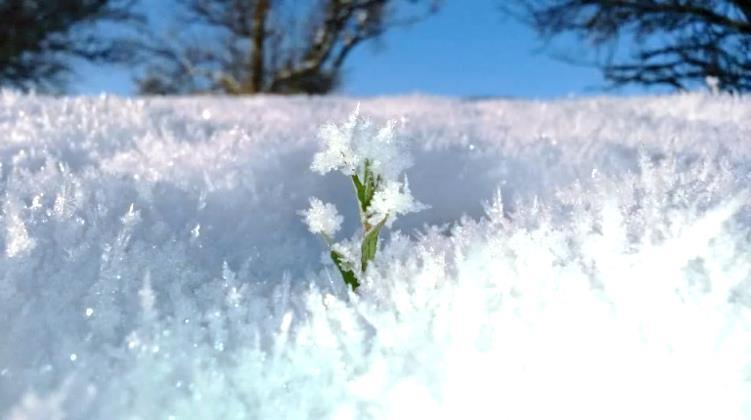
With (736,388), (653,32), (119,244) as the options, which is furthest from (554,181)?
(653,32)

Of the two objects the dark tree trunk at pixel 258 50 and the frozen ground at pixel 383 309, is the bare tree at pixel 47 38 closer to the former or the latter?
the dark tree trunk at pixel 258 50

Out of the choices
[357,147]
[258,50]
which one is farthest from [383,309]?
[258,50]

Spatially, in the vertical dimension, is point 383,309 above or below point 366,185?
below

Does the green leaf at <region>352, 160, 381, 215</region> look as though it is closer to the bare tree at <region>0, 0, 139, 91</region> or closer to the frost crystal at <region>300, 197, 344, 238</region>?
the frost crystal at <region>300, 197, 344, 238</region>

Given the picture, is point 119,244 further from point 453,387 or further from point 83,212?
point 453,387

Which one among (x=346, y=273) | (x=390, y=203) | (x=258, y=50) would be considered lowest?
(x=258, y=50)

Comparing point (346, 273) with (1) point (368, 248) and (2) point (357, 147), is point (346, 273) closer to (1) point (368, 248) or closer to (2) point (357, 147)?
(1) point (368, 248)
